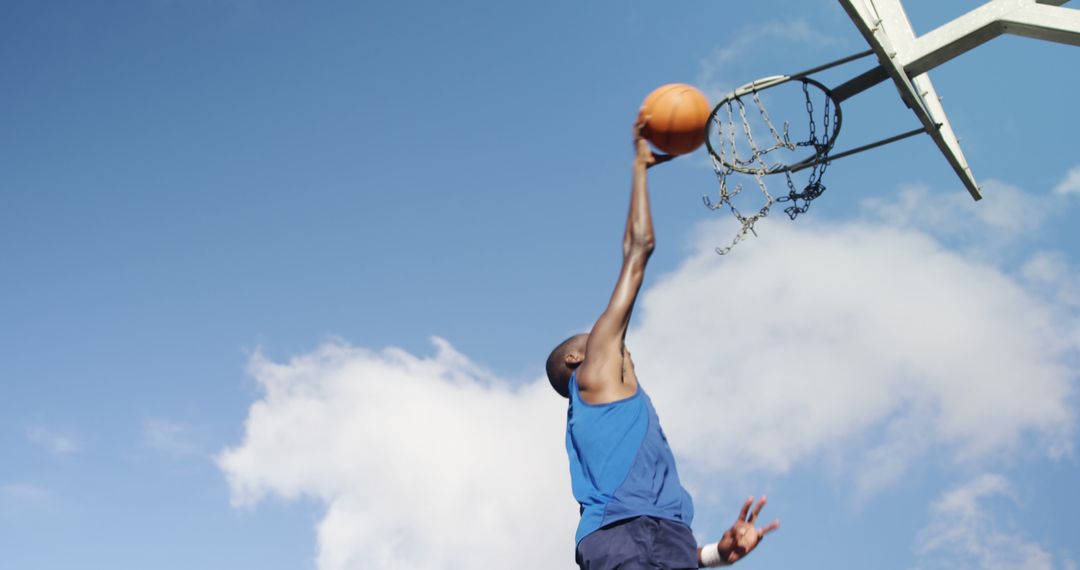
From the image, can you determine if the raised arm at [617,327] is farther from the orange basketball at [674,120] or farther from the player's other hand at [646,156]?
the orange basketball at [674,120]

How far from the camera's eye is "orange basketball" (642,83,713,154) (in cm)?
426

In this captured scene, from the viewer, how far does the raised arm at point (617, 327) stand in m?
3.23

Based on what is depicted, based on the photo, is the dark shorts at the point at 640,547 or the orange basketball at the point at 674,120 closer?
the dark shorts at the point at 640,547

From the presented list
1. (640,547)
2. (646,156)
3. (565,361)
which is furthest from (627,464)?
(646,156)

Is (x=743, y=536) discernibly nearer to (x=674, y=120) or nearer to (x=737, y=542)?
(x=737, y=542)

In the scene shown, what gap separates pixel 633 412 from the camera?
322 centimetres

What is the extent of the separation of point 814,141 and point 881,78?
0.89 m

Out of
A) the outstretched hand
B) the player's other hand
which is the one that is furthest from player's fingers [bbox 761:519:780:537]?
the player's other hand

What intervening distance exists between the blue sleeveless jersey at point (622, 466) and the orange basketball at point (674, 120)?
57.9 inches

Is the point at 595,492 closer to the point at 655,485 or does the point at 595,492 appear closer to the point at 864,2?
the point at 655,485

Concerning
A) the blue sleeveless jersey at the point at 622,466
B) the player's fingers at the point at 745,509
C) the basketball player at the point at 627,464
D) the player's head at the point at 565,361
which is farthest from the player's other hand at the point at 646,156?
the player's fingers at the point at 745,509

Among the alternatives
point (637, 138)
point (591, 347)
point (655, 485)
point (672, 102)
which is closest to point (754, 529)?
point (655, 485)

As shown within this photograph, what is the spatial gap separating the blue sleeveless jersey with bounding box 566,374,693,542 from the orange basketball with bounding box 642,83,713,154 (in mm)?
1472

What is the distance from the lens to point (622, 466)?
3100 millimetres
